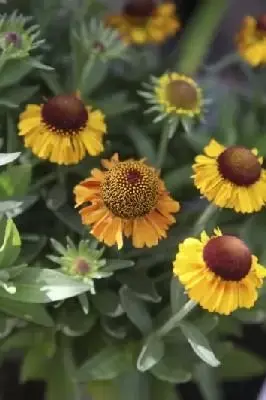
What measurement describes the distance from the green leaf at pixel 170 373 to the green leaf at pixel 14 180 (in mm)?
189

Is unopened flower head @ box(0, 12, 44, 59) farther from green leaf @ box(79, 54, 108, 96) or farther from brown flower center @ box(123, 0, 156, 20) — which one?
brown flower center @ box(123, 0, 156, 20)

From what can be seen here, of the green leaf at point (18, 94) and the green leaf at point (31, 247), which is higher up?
the green leaf at point (18, 94)

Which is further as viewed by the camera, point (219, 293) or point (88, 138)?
point (88, 138)

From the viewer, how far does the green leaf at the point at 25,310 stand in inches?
23.9

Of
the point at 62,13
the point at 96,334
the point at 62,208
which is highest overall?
the point at 62,13

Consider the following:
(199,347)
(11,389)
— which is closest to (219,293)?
(199,347)

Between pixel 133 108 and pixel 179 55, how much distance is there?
20cm

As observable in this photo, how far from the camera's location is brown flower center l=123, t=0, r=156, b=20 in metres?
0.81

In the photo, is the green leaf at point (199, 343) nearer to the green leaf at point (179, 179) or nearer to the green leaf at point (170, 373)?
the green leaf at point (170, 373)

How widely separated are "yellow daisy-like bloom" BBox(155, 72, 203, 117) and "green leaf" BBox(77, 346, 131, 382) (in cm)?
22

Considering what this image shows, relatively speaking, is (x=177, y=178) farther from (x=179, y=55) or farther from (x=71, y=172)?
(x=179, y=55)

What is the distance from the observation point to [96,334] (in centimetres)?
70

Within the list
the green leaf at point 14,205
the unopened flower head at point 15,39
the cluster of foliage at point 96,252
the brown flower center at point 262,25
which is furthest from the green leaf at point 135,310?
the brown flower center at point 262,25

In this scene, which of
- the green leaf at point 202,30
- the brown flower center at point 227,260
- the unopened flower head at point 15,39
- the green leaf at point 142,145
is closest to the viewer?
the brown flower center at point 227,260
